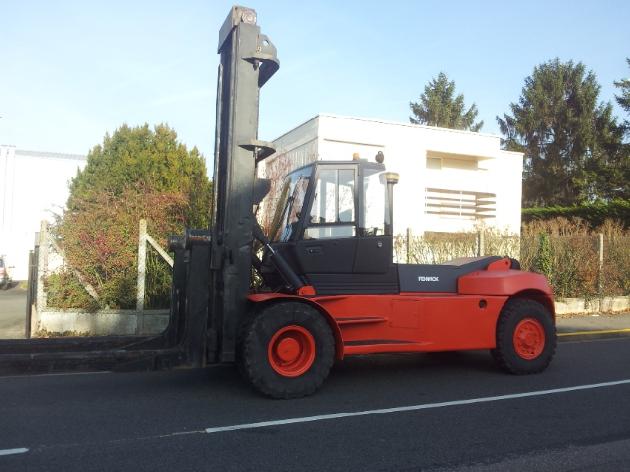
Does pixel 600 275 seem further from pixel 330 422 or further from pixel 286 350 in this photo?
pixel 330 422

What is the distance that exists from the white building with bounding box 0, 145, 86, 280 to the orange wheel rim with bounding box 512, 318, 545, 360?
31241mm

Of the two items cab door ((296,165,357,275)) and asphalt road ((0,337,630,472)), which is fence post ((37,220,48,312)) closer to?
asphalt road ((0,337,630,472))

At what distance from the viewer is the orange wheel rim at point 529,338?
7.63 metres

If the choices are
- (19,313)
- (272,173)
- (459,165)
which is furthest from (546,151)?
(19,313)

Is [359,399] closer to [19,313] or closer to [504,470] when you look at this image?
[504,470]

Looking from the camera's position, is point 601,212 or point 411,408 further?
point 601,212

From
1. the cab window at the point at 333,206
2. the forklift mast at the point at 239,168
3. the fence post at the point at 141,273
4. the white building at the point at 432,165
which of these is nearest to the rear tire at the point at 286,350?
the forklift mast at the point at 239,168

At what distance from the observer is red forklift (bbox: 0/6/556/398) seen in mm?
6129

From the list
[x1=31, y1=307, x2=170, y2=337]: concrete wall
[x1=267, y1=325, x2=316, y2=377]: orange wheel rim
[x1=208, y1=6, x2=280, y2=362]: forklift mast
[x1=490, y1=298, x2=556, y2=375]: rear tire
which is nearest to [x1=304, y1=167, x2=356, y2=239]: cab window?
[x1=208, y1=6, x2=280, y2=362]: forklift mast

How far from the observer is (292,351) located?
6.21 metres

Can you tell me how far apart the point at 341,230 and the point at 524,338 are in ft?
9.57

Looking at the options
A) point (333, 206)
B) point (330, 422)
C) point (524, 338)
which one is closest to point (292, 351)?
point (330, 422)

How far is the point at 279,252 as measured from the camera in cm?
688

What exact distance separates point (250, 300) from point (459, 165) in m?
25.4
